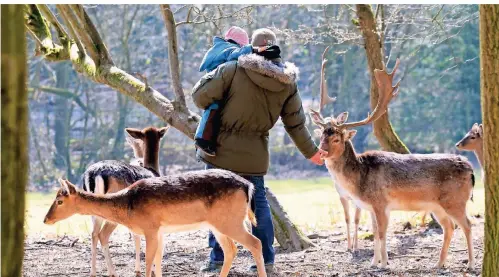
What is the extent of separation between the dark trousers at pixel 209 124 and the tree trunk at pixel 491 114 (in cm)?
203

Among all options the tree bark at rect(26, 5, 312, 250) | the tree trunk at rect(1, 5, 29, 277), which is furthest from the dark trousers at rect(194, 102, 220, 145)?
the tree trunk at rect(1, 5, 29, 277)

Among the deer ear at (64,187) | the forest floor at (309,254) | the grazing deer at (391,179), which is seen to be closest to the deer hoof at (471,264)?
the forest floor at (309,254)

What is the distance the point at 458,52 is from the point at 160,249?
18223 millimetres

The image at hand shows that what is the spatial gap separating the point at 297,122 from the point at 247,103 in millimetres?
478

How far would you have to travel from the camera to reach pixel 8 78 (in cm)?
393

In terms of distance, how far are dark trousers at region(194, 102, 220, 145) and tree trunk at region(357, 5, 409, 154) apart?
134 inches

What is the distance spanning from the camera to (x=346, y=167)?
791 centimetres

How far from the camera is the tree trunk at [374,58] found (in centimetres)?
966

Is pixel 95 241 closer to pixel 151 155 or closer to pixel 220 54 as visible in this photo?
pixel 151 155

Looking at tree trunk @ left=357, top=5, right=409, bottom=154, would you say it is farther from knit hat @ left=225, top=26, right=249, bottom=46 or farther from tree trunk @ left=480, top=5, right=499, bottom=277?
tree trunk @ left=480, top=5, right=499, bottom=277

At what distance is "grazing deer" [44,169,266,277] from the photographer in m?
6.13

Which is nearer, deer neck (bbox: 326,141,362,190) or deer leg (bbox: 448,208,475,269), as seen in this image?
deer leg (bbox: 448,208,475,269)

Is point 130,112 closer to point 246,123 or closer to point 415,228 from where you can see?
point 415,228

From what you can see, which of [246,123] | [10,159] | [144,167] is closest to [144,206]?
[246,123]
